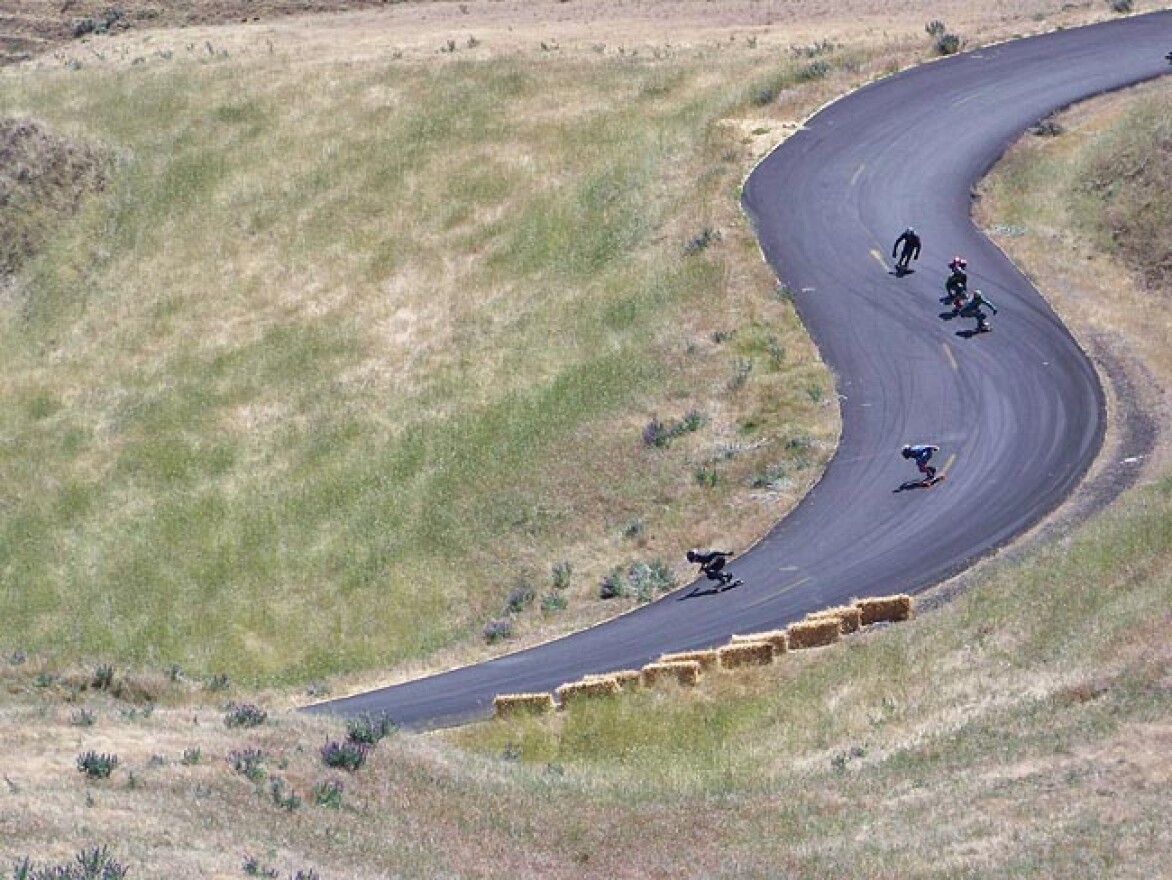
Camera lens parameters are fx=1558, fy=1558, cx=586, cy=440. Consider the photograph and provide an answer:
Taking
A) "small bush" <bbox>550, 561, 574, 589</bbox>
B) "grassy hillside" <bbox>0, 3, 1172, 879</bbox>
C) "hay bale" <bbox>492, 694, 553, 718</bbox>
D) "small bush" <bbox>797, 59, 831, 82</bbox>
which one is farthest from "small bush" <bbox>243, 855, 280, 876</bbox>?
"small bush" <bbox>797, 59, 831, 82</bbox>

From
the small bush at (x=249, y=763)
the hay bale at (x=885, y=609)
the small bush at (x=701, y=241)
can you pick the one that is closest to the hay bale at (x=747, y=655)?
the hay bale at (x=885, y=609)

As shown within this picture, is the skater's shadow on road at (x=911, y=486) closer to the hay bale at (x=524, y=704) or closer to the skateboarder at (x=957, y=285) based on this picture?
the skateboarder at (x=957, y=285)

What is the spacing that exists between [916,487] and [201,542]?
64.6 ft

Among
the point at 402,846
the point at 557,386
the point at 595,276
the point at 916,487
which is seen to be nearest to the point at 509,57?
the point at 595,276

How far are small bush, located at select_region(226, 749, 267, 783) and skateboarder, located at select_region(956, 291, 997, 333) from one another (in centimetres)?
2820

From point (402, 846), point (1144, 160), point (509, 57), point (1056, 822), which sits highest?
point (509, 57)

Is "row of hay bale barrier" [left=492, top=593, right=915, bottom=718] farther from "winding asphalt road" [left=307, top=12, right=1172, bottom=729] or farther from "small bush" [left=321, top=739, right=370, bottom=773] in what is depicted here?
"small bush" [left=321, top=739, right=370, bottom=773]

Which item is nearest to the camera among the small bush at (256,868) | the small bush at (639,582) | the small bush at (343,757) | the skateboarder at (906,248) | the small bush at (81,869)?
the small bush at (81,869)

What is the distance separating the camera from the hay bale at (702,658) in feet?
99.2

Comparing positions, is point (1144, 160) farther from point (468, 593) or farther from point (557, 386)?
point (468, 593)

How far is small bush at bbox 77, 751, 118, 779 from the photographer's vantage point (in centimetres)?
1947

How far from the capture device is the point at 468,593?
38.9 metres

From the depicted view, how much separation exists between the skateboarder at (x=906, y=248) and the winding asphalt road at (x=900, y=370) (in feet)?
1.57

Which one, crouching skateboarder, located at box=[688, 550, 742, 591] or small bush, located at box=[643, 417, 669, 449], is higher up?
small bush, located at box=[643, 417, 669, 449]
